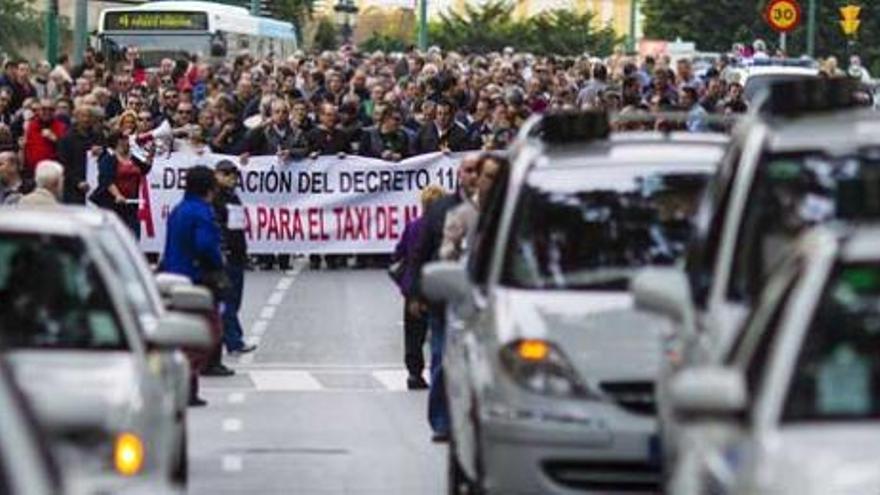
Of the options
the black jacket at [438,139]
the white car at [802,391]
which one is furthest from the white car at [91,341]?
the black jacket at [438,139]

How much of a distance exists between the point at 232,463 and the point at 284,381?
499 centimetres

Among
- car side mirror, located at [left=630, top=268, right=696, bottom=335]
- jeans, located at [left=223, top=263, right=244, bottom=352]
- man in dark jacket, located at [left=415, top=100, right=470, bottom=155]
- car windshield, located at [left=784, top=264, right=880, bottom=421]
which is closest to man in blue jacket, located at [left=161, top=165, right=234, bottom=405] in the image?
jeans, located at [left=223, top=263, right=244, bottom=352]

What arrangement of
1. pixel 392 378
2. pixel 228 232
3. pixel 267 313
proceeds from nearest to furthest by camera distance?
pixel 392 378 → pixel 228 232 → pixel 267 313

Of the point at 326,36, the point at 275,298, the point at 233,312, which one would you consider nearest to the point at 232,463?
the point at 233,312

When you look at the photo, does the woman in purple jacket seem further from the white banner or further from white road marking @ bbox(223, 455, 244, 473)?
the white banner

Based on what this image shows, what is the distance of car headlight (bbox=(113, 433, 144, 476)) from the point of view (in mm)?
10117

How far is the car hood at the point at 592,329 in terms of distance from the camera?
12.6 metres

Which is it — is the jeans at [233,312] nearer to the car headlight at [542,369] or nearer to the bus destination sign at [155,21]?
the car headlight at [542,369]

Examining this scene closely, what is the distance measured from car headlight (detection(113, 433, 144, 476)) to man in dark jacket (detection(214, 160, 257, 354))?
11426 mm

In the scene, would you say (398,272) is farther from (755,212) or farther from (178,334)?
(755,212)

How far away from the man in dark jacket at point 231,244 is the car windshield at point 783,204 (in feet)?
34.9

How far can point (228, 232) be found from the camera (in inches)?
904

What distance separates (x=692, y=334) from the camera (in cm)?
1089

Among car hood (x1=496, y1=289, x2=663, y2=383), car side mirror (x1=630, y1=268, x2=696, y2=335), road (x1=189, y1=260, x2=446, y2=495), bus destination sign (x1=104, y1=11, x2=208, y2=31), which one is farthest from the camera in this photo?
bus destination sign (x1=104, y1=11, x2=208, y2=31)
